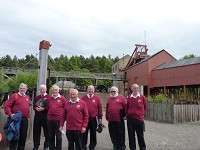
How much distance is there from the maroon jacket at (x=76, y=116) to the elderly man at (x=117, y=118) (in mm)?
1511

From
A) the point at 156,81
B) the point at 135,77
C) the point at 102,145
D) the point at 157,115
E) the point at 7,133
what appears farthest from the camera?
the point at 135,77

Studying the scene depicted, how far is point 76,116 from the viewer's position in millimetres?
6102

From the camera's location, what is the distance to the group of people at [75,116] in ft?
20.3

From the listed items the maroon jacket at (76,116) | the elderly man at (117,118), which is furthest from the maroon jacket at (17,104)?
the elderly man at (117,118)

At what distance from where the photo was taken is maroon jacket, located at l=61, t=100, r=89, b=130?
20.0 feet

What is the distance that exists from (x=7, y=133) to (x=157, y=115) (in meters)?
15.1

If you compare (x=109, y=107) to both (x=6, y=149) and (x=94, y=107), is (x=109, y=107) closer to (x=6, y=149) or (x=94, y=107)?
(x=94, y=107)

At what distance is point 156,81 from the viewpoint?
4028 cm

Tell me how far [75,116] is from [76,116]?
2cm

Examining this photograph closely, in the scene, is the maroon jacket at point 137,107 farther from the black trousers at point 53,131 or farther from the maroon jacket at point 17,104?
the maroon jacket at point 17,104

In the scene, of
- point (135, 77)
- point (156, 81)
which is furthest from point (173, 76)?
point (135, 77)

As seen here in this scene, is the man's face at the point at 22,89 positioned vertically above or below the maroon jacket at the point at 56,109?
above

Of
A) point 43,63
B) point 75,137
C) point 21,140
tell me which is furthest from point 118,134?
point 43,63

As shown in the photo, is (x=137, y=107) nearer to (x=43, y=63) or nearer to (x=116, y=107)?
(x=116, y=107)
